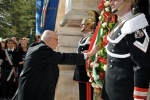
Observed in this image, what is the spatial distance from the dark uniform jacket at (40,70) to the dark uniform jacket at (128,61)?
3.01 ft

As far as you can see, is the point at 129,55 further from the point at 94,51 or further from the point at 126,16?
the point at 94,51

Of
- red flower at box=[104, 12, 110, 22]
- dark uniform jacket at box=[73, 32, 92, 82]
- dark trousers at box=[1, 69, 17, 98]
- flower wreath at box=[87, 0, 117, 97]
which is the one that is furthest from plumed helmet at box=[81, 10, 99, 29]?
dark trousers at box=[1, 69, 17, 98]

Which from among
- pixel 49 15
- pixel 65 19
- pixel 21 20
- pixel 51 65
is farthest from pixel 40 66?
pixel 21 20

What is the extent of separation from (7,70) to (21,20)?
768 inches

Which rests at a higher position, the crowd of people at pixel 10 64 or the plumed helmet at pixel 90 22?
the plumed helmet at pixel 90 22

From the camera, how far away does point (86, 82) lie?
166 inches

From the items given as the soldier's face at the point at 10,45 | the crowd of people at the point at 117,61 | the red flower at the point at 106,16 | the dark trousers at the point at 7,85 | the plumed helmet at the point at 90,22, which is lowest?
the dark trousers at the point at 7,85

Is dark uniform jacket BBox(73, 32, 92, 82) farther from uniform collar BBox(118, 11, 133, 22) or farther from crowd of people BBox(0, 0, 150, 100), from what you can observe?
uniform collar BBox(118, 11, 133, 22)

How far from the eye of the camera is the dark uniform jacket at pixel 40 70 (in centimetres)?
342

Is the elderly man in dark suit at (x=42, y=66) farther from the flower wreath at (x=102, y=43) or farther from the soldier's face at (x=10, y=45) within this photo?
the soldier's face at (x=10, y=45)

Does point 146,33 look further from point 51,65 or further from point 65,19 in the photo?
point 65,19

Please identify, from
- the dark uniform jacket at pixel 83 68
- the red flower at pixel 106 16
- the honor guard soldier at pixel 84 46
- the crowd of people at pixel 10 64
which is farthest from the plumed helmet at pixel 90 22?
the crowd of people at pixel 10 64

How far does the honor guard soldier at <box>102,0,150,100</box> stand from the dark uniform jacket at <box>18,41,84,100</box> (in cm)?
87

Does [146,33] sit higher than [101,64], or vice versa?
[146,33]
